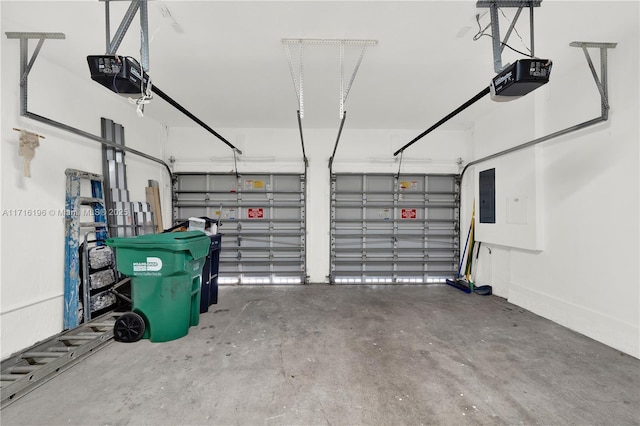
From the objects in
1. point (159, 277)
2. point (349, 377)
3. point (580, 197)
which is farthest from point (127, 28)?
point (580, 197)

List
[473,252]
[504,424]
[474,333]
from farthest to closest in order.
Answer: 1. [473,252]
2. [474,333]
3. [504,424]

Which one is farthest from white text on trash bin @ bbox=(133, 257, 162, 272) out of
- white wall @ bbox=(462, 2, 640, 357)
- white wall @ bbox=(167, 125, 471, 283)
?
white wall @ bbox=(462, 2, 640, 357)

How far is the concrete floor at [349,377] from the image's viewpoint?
5.26ft

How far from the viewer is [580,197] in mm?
2801

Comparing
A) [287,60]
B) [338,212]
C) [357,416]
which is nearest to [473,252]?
[338,212]

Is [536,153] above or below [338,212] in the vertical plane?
above

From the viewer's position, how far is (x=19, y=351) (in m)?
2.21

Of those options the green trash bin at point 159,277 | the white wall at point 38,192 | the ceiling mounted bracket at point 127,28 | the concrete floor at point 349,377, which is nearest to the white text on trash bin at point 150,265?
the green trash bin at point 159,277

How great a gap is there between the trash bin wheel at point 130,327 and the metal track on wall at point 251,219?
7.46 feet

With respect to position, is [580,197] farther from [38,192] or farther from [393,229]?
[38,192]

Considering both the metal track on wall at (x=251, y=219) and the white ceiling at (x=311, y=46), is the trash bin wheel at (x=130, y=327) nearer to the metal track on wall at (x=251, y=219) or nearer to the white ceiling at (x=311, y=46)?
the metal track on wall at (x=251, y=219)

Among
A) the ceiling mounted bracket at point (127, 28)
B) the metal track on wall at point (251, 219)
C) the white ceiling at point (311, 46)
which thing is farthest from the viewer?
the metal track on wall at point (251, 219)

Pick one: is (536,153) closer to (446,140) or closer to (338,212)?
(446,140)

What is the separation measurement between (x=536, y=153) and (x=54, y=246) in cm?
621
